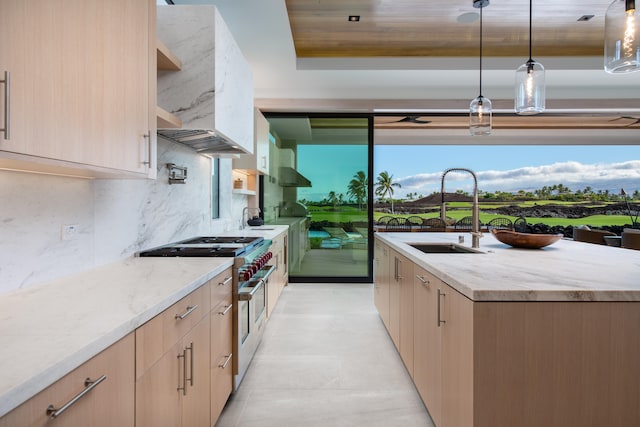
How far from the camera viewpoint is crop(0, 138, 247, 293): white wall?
1.31m

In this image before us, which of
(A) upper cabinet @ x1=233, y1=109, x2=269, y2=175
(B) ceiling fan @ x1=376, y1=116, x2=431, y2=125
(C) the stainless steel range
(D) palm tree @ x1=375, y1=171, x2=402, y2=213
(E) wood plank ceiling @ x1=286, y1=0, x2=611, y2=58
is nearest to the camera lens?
(C) the stainless steel range

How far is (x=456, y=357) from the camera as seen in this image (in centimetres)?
145

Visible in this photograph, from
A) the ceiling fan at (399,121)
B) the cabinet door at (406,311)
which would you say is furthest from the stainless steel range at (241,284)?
the ceiling fan at (399,121)

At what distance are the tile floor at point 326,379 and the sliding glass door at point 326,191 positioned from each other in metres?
1.61

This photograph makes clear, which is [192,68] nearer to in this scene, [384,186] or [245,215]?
[245,215]

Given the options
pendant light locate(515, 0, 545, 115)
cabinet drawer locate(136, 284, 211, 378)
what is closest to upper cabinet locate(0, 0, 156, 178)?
cabinet drawer locate(136, 284, 211, 378)

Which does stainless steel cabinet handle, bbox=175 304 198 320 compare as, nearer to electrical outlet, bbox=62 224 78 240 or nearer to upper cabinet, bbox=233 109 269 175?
electrical outlet, bbox=62 224 78 240

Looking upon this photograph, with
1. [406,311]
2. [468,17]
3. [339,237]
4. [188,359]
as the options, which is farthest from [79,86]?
[339,237]

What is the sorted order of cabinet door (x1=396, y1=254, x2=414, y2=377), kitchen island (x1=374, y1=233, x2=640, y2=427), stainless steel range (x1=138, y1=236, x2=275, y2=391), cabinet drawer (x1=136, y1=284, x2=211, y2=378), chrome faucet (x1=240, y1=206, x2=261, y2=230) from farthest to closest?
1. chrome faucet (x1=240, y1=206, x2=261, y2=230)
2. cabinet door (x1=396, y1=254, x2=414, y2=377)
3. stainless steel range (x1=138, y1=236, x2=275, y2=391)
4. kitchen island (x1=374, y1=233, x2=640, y2=427)
5. cabinet drawer (x1=136, y1=284, x2=211, y2=378)

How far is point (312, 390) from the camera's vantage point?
7.55ft

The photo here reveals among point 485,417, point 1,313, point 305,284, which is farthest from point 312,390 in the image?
point 305,284

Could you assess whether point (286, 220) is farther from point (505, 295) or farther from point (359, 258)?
point (505, 295)

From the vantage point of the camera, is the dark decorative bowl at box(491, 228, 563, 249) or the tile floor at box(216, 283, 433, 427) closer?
the tile floor at box(216, 283, 433, 427)

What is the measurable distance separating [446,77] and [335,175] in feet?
6.60
